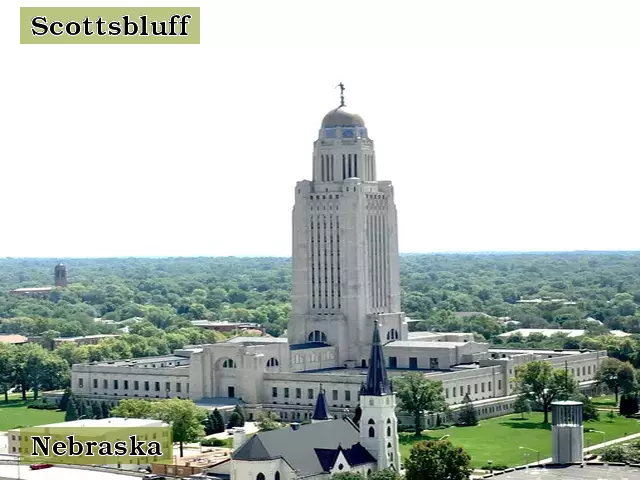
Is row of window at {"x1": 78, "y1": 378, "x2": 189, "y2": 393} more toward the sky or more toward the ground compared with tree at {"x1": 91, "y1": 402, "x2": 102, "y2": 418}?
more toward the sky

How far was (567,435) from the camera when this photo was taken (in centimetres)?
9544

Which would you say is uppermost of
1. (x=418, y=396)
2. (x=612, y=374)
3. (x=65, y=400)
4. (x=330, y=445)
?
(x=612, y=374)

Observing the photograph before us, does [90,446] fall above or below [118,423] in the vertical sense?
below

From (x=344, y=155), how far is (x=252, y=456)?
189 feet

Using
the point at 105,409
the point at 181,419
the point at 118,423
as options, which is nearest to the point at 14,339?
the point at 105,409

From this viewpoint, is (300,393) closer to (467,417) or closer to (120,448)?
(467,417)

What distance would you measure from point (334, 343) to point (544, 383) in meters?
22.5

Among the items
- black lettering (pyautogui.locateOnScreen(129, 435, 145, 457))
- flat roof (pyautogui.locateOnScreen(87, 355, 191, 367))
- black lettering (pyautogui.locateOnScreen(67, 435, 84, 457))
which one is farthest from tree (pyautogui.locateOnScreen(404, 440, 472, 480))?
flat roof (pyautogui.locateOnScreen(87, 355, 191, 367))

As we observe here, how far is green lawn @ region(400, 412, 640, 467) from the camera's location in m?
104

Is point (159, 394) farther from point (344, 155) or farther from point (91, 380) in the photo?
point (344, 155)

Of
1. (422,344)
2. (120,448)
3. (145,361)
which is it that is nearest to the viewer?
(120,448)

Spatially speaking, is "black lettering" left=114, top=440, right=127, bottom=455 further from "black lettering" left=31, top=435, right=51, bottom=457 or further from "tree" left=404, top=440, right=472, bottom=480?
"tree" left=404, top=440, right=472, bottom=480

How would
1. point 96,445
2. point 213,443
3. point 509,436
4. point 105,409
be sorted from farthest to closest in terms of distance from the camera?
1. point 105,409
2. point 509,436
3. point 213,443
4. point 96,445

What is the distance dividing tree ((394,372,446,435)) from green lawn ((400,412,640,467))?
1664 mm
